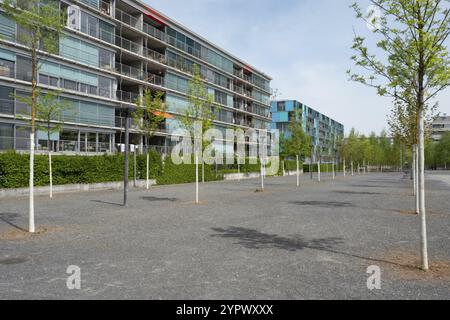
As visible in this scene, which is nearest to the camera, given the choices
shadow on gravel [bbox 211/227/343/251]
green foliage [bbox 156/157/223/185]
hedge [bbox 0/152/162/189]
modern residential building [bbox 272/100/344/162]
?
shadow on gravel [bbox 211/227/343/251]

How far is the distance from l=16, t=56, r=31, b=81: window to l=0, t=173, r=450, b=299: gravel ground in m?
20.1

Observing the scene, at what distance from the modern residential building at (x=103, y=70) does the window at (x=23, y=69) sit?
74 mm

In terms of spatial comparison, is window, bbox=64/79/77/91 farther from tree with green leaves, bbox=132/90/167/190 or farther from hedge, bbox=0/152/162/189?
hedge, bbox=0/152/162/189

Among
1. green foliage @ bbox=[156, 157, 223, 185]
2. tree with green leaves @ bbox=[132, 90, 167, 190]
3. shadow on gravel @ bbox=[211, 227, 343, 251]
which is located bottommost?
shadow on gravel @ bbox=[211, 227, 343, 251]

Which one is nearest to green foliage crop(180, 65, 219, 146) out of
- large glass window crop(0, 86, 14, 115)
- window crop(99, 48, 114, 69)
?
large glass window crop(0, 86, 14, 115)

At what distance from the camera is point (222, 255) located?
6953 millimetres

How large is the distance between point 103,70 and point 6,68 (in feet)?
31.0

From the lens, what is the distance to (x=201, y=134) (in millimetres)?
17891

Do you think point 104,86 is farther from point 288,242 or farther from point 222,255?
point 222,255

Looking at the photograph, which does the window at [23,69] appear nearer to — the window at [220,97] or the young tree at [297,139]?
the young tree at [297,139]

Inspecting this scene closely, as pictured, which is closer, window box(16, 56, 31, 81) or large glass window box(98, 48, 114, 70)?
window box(16, 56, 31, 81)

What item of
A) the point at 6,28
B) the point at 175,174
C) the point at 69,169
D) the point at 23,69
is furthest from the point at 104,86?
the point at 69,169

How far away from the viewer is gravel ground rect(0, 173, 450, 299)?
5.00 metres
